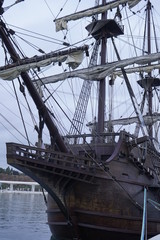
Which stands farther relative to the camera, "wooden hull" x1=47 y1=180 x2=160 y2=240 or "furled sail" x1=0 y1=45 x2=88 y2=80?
"furled sail" x1=0 y1=45 x2=88 y2=80

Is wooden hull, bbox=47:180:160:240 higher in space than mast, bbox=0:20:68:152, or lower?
lower

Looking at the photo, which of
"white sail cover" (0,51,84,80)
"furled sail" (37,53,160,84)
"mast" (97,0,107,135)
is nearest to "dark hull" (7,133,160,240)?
"white sail cover" (0,51,84,80)

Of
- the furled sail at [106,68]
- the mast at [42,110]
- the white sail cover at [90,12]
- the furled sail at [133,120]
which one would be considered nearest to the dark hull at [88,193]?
the mast at [42,110]

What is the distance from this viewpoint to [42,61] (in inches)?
587

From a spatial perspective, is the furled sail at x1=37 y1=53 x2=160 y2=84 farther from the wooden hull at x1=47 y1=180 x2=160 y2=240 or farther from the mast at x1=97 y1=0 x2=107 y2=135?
the wooden hull at x1=47 y1=180 x2=160 y2=240

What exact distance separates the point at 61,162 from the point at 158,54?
8335 mm

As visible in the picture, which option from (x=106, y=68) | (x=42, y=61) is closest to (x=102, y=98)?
(x=106, y=68)

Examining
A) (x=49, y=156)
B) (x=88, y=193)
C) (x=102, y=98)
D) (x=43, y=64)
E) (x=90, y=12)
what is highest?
(x=90, y=12)

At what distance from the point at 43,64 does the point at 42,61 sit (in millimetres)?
174

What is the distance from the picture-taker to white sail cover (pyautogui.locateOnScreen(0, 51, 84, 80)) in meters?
14.1

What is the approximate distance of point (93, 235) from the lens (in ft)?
44.0

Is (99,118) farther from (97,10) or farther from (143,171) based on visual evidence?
(97,10)

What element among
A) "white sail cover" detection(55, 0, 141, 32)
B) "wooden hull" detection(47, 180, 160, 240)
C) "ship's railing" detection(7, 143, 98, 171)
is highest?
"white sail cover" detection(55, 0, 141, 32)

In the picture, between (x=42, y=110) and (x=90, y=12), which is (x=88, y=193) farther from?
(x=90, y=12)
